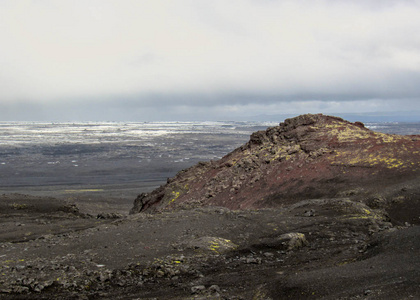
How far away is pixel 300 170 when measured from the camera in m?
22.5

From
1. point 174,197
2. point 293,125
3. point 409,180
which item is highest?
point 293,125

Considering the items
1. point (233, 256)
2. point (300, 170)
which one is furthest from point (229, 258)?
point (300, 170)

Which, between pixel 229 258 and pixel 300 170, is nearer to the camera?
pixel 229 258

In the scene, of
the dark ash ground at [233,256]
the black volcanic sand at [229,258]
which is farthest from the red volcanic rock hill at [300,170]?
the black volcanic sand at [229,258]

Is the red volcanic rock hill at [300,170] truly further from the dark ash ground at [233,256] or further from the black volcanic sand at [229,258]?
the black volcanic sand at [229,258]

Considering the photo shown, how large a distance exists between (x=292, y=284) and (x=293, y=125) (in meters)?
19.9

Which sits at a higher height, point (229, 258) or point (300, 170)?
point (300, 170)

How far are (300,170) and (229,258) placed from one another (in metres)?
12.4

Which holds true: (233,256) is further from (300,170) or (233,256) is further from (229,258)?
(300,170)

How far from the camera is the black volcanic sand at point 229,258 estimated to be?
27.8 ft

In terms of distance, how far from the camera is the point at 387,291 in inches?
291

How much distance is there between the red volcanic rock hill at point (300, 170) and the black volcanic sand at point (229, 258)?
3.68 meters

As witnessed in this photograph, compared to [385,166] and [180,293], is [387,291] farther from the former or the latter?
[385,166]

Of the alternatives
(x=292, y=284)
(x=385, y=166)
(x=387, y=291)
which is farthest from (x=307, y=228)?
(x=385, y=166)
